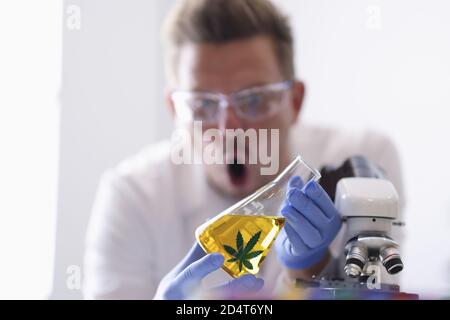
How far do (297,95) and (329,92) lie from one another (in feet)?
1.15

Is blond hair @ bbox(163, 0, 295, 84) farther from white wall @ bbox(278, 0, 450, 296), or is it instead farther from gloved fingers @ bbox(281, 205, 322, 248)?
gloved fingers @ bbox(281, 205, 322, 248)

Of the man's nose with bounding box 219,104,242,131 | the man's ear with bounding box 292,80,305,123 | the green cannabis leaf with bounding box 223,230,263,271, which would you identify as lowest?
the green cannabis leaf with bounding box 223,230,263,271

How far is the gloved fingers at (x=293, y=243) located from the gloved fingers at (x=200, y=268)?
0.56 feet

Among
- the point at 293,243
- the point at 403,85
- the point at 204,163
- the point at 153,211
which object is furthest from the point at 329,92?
the point at 293,243

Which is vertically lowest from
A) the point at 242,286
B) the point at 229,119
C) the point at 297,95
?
the point at 242,286

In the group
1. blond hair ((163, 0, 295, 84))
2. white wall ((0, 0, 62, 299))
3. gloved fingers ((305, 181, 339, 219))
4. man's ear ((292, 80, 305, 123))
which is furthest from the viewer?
man's ear ((292, 80, 305, 123))

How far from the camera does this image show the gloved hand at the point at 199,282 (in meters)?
0.93

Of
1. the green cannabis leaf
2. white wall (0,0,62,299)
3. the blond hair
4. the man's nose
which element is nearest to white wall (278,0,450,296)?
the blond hair

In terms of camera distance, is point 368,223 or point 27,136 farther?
point 27,136

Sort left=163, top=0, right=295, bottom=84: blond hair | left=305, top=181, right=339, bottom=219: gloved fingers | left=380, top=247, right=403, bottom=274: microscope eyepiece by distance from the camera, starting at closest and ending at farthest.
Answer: left=380, top=247, right=403, bottom=274: microscope eyepiece < left=305, top=181, right=339, bottom=219: gloved fingers < left=163, top=0, right=295, bottom=84: blond hair

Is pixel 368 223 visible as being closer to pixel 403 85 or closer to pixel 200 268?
pixel 200 268

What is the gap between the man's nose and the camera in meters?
1.37

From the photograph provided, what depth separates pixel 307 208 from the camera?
1.02 metres

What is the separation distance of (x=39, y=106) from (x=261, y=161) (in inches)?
21.0
